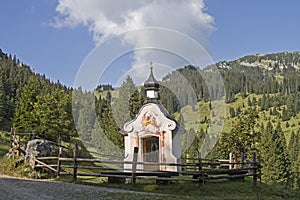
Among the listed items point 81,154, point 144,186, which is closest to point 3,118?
point 81,154

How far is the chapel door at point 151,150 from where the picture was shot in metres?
26.2

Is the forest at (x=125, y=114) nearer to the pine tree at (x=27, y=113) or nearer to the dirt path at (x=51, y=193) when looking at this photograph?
the pine tree at (x=27, y=113)

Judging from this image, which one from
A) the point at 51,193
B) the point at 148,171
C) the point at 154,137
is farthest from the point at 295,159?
the point at 51,193

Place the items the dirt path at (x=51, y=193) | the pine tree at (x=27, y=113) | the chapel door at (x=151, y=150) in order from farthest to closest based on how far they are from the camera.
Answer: the pine tree at (x=27, y=113) < the chapel door at (x=151, y=150) < the dirt path at (x=51, y=193)

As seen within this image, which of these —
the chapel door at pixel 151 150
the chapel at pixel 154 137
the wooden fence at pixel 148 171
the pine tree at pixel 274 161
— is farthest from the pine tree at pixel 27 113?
the pine tree at pixel 274 161

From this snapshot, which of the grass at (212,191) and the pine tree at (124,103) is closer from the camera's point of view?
the grass at (212,191)

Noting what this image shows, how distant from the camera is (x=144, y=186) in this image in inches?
685

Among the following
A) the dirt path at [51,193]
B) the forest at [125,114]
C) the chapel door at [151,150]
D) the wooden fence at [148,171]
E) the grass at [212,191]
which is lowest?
the grass at [212,191]

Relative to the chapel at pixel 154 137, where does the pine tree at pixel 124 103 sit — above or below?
above

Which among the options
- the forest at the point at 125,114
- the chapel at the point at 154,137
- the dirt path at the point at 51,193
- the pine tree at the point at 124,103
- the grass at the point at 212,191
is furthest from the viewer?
the pine tree at the point at 124,103

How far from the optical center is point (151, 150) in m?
26.7

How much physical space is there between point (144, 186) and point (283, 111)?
142202 millimetres

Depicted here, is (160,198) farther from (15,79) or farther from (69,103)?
(15,79)

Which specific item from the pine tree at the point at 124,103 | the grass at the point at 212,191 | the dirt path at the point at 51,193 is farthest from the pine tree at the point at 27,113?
the dirt path at the point at 51,193
